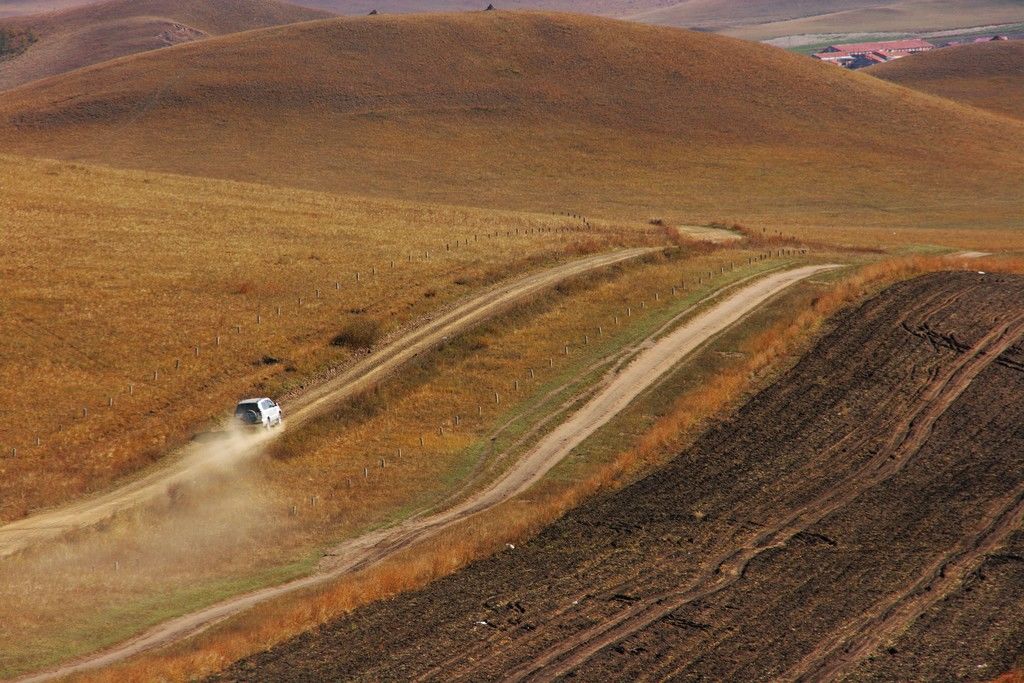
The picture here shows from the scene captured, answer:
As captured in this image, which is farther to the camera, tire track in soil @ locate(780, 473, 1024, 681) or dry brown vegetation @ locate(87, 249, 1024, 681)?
dry brown vegetation @ locate(87, 249, 1024, 681)

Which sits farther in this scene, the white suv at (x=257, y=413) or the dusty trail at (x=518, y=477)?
the white suv at (x=257, y=413)

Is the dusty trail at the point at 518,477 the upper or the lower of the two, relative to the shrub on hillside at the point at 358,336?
lower

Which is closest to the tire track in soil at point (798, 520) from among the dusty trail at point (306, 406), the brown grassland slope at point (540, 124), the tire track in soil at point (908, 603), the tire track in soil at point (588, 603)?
the tire track in soil at point (588, 603)

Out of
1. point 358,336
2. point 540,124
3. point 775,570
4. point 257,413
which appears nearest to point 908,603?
point 775,570

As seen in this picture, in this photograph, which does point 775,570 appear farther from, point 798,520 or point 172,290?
point 172,290

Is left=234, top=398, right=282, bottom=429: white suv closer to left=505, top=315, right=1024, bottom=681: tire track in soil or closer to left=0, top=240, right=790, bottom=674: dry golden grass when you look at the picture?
left=0, top=240, right=790, bottom=674: dry golden grass

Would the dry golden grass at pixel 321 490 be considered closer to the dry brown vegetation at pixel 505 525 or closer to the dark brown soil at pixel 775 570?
the dry brown vegetation at pixel 505 525

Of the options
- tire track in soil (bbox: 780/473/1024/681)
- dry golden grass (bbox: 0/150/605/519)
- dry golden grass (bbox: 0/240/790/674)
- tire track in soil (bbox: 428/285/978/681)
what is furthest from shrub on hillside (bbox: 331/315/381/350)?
tire track in soil (bbox: 780/473/1024/681)
